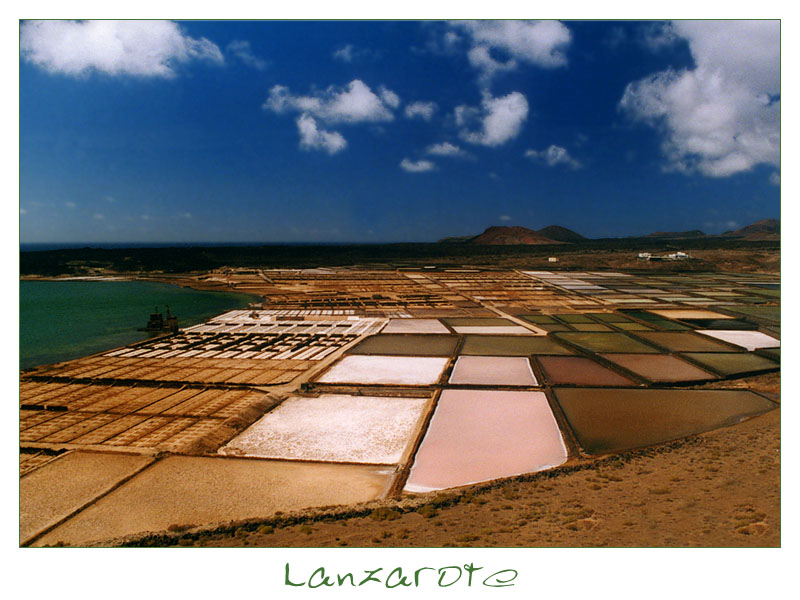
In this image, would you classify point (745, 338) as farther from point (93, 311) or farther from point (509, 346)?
point (93, 311)

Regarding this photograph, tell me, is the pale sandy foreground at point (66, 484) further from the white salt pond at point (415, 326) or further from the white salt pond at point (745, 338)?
the white salt pond at point (745, 338)

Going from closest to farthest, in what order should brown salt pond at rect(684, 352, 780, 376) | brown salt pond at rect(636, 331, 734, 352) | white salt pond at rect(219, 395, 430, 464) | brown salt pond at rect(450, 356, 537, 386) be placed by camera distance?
white salt pond at rect(219, 395, 430, 464)
brown salt pond at rect(450, 356, 537, 386)
brown salt pond at rect(684, 352, 780, 376)
brown salt pond at rect(636, 331, 734, 352)

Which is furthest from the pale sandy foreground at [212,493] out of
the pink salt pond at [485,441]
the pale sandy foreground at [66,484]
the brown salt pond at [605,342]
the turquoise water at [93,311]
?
the brown salt pond at [605,342]

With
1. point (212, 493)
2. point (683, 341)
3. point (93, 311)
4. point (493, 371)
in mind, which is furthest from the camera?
point (93, 311)

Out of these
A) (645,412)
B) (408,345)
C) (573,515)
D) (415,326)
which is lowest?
(573,515)

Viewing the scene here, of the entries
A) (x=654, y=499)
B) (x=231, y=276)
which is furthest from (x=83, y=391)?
(x=231, y=276)

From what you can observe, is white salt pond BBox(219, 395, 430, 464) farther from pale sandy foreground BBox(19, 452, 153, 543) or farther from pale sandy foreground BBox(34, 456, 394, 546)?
pale sandy foreground BBox(19, 452, 153, 543)

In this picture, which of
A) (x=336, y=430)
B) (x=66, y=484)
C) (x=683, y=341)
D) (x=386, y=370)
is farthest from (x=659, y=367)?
(x=66, y=484)

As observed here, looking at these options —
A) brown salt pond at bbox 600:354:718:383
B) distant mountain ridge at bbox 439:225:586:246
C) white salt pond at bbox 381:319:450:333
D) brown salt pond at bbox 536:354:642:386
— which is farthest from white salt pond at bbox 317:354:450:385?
distant mountain ridge at bbox 439:225:586:246
